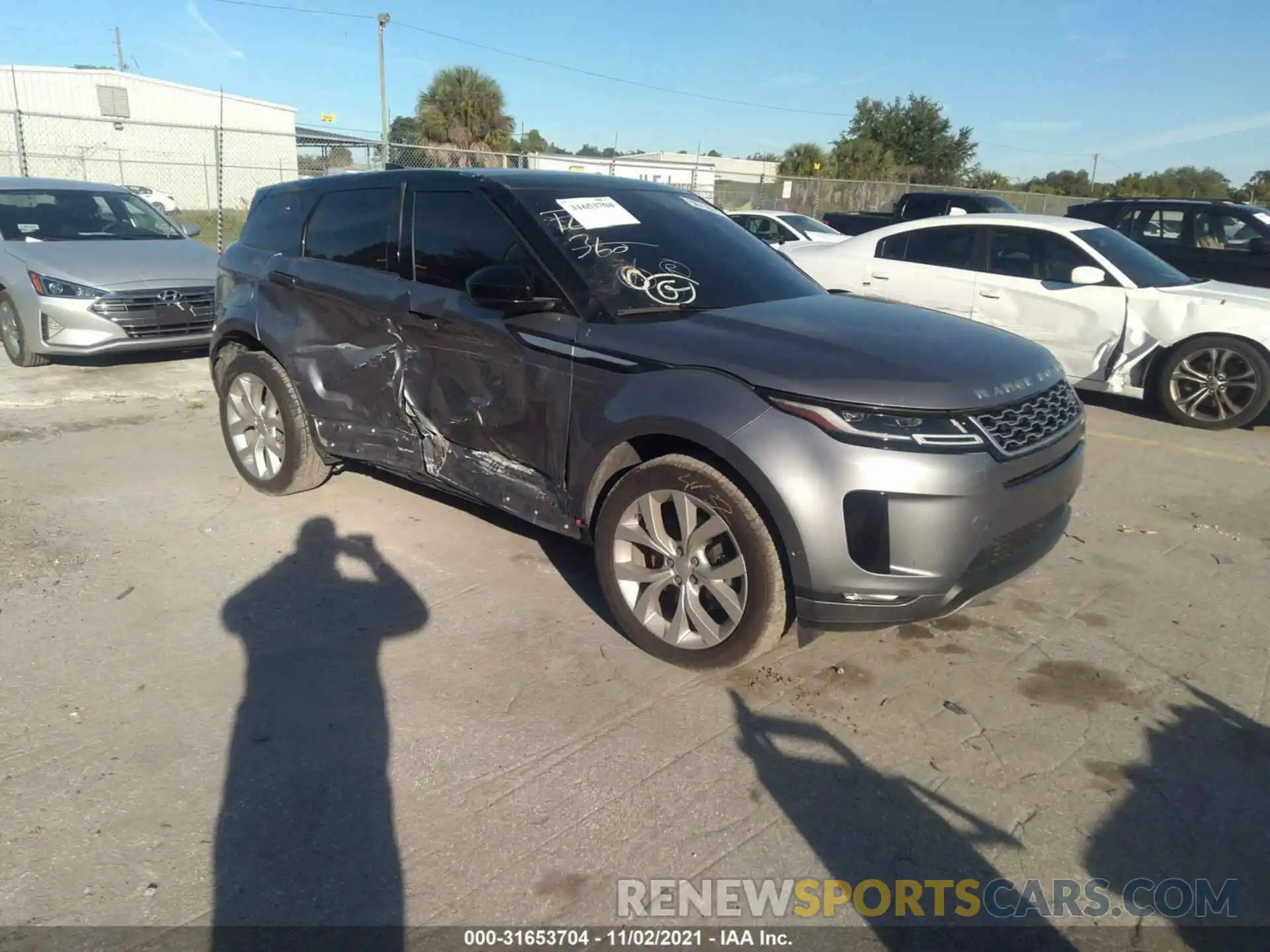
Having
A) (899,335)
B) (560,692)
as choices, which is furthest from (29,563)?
(899,335)

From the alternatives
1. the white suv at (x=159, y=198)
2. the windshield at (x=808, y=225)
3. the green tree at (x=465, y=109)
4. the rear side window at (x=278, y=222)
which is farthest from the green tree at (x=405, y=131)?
the rear side window at (x=278, y=222)

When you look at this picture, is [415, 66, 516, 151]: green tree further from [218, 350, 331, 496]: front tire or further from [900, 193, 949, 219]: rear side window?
[218, 350, 331, 496]: front tire

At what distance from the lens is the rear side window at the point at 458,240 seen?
3.99m

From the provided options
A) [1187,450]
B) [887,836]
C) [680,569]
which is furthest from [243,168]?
[887,836]

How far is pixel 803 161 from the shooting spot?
143ft

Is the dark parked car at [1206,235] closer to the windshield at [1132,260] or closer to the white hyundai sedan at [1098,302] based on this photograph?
the windshield at [1132,260]

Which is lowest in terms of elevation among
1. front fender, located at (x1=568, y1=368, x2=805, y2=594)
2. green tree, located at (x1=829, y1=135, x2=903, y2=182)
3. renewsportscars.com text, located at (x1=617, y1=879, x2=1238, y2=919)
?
renewsportscars.com text, located at (x1=617, y1=879, x2=1238, y2=919)

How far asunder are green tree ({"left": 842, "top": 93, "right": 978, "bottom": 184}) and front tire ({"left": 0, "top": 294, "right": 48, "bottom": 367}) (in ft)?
140

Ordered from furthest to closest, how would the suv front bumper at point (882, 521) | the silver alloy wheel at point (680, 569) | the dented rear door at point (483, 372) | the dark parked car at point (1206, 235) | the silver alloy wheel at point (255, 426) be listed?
the dark parked car at point (1206, 235) < the silver alloy wheel at point (255, 426) < the dented rear door at point (483, 372) < the silver alloy wheel at point (680, 569) < the suv front bumper at point (882, 521)

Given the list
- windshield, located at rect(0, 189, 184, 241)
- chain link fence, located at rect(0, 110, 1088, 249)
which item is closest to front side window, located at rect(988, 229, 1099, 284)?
windshield, located at rect(0, 189, 184, 241)

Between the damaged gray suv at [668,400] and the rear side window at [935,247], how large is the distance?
4498 mm

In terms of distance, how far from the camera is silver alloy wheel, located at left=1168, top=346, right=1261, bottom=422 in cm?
735

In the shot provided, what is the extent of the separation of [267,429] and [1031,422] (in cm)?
405

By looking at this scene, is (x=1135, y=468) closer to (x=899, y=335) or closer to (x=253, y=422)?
(x=899, y=335)
